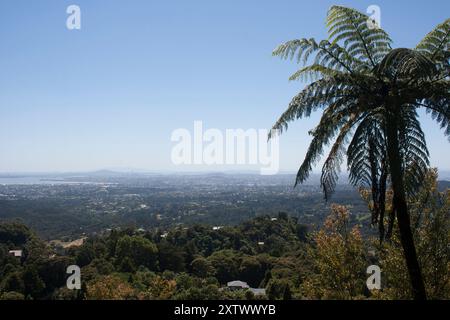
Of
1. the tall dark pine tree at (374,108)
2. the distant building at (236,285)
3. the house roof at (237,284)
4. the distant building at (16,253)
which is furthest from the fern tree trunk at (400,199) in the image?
the distant building at (16,253)

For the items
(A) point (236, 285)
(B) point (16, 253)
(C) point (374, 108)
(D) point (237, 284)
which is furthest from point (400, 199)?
Result: (B) point (16, 253)

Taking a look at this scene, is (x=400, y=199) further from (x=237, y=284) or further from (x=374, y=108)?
(x=237, y=284)

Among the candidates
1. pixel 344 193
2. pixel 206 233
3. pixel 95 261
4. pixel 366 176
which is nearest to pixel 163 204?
pixel 344 193

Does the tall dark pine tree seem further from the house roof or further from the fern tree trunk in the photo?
the house roof

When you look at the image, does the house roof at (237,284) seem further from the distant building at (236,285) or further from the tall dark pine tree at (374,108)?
the tall dark pine tree at (374,108)

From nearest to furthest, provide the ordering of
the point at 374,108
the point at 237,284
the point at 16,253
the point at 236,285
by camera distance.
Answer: the point at 374,108, the point at 236,285, the point at 237,284, the point at 16,253

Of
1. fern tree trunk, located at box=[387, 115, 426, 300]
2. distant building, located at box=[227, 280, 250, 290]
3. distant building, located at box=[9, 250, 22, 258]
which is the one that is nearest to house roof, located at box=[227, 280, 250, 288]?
distant building, located at box=[227, 280, 250, 290]

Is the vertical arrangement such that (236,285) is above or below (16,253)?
above
